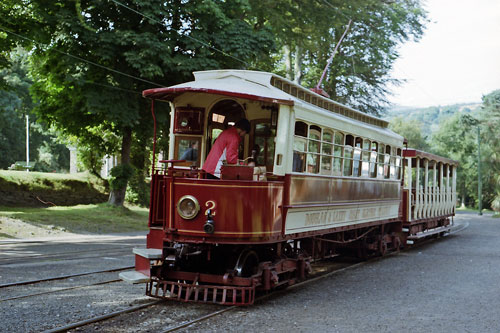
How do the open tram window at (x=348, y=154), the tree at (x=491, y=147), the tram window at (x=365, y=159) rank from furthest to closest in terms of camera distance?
1. the tree at (x=491, y=147)
2. the tram window at (x=365, y=159)
3. the open tram window at (x=348, y=154)

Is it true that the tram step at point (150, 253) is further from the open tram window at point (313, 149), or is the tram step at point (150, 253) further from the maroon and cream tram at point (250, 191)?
the open tram window at point (313, 149)

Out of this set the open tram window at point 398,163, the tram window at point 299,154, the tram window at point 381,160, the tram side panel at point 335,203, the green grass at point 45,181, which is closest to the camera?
the tram window at point 299,154

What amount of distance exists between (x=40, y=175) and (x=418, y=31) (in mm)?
22816

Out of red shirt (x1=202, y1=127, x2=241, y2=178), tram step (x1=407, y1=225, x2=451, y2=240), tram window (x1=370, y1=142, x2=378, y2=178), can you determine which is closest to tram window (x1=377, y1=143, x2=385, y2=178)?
tram window (x1=370, y1=142, x2=378, y2=178)

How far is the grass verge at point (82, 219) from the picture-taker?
18484 mm

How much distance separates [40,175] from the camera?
25859mm

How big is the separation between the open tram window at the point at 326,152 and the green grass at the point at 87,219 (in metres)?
11.4

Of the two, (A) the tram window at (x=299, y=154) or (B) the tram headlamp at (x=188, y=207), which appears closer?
(B) the tram headlamp at (x=188, y=207)

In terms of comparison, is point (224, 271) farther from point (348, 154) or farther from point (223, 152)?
point (348, 154)

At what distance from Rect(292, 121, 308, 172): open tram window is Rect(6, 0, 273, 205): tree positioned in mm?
9388

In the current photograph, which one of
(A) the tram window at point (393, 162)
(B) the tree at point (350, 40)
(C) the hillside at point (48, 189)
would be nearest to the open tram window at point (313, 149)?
(A) the tram window at point (393, 162)

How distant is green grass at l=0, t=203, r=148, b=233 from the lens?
19.0m

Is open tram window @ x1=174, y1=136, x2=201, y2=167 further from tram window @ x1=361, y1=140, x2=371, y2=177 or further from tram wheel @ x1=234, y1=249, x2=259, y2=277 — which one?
tram window @ x1=361, y1=140, x2=371, y2=177

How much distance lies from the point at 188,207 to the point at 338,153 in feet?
12.7
